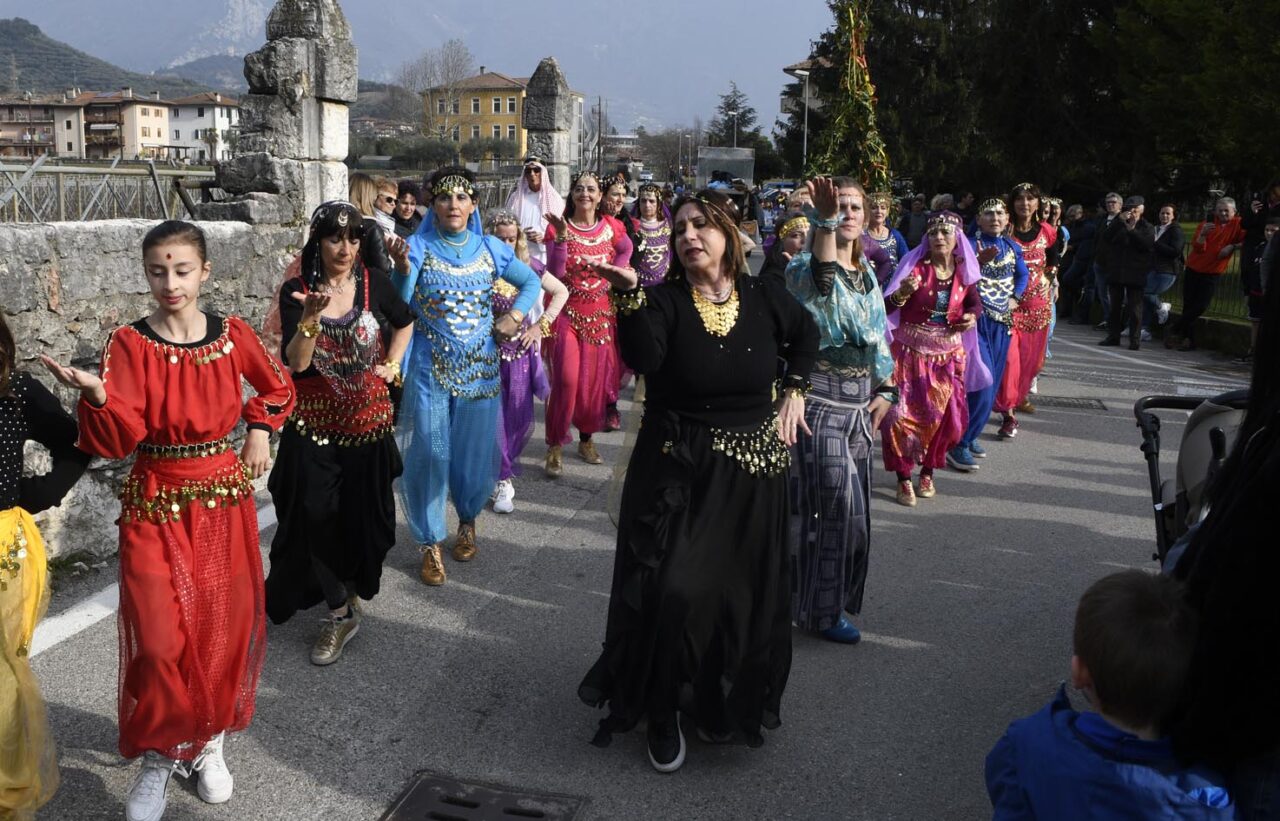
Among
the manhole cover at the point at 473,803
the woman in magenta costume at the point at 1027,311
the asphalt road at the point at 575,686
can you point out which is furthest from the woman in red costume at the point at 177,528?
the woman in magenta costume at the point at 1027,311

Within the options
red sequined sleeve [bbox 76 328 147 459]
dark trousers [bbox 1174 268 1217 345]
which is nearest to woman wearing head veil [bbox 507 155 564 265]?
red sequined sleeve [bbox 76 328 147 459]

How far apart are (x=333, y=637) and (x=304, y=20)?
515cm

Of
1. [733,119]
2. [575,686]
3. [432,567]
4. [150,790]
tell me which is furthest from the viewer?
[733,119]

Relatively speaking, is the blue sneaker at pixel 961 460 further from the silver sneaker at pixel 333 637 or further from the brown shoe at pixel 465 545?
the silver sneaker at pixel 333 637

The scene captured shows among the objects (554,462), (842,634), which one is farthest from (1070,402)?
(842,634)

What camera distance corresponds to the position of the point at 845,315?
512 cm

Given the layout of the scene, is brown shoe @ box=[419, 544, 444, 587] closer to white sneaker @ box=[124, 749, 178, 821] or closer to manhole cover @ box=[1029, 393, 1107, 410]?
white sneaker @ box=[124, 749, 178, 821]

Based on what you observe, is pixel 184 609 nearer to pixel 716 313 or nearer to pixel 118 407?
pixel 118 407

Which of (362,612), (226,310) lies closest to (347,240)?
(362,612)

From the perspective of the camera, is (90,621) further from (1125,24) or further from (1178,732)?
(1125,24)

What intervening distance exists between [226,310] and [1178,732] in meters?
6.15

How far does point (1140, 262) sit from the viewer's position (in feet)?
47.8

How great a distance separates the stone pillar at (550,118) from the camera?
548 inches

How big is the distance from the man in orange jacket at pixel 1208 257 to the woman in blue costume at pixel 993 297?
24.7ft
